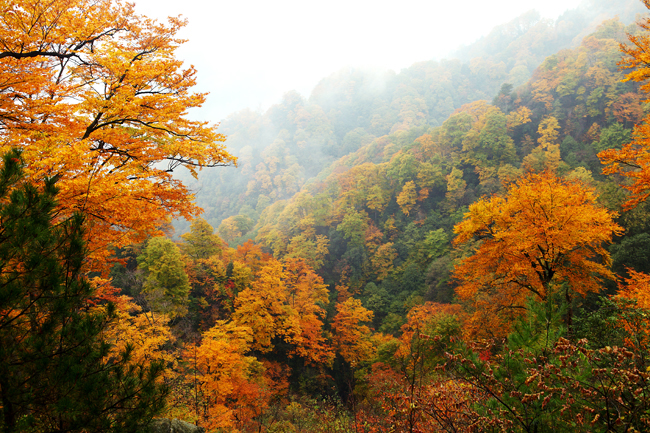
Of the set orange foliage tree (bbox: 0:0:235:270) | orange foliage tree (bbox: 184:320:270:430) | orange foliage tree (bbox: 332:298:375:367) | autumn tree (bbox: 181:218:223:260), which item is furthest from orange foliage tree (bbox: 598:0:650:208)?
autumn tree (bbox: 181:218:223:260)

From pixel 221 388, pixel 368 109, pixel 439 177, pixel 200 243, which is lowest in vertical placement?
pixel 221 388

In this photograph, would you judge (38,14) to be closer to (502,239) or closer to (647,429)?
(647,429)

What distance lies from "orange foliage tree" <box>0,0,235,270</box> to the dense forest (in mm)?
48

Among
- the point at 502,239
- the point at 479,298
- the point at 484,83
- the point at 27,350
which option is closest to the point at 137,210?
the point at 27,350

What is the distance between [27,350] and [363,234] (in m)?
27.7

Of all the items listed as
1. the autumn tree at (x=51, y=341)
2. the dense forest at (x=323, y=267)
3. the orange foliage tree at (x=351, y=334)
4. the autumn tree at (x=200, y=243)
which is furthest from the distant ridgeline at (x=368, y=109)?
the autumn tree at (x=51, y=341)

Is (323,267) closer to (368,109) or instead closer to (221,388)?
(221,388)

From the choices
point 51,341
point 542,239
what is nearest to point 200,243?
point 51,341

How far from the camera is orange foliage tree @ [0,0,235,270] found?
4695 mm

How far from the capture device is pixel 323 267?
1146 inches

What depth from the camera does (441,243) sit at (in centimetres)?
2453

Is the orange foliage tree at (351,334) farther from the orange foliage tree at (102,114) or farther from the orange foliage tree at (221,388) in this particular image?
the orange foliage tree at (102,114)

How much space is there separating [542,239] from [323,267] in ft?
73.4

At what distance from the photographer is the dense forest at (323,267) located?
2.44m
